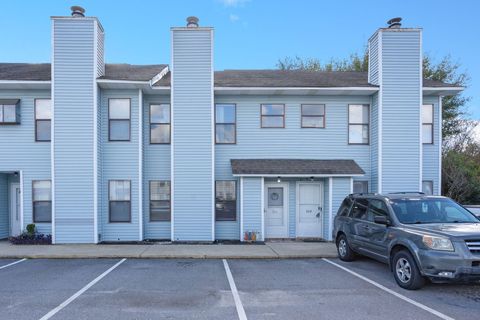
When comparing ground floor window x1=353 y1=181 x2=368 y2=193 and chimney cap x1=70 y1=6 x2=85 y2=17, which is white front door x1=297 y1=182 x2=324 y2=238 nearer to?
ground floor window x1=353 y1=181 x2=368 y2=193

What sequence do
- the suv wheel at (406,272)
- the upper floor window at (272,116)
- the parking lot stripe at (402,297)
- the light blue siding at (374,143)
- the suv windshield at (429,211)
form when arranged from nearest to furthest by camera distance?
the parking lot stripe at (402,297) → the suv wheel at (406,272) → the suv windshield at (429,211) → the light blue siding at (374,143) → the upper floor window at (272,116)

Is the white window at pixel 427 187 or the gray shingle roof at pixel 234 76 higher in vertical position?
the gray shingle roof at pixel 234 76

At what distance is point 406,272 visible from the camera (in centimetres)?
636

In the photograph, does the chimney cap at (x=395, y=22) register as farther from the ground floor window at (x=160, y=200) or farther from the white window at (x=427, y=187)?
the ground floor window at (x=160, y=200)

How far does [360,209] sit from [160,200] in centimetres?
746

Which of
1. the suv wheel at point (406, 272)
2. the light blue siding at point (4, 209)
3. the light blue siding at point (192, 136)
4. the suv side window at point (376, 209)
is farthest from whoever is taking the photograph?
the light blue siding at point (4, 209)

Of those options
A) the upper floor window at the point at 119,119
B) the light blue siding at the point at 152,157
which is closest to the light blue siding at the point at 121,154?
the upper floor window at the point at 119,119

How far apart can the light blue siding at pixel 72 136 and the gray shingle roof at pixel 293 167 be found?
5.43 metres

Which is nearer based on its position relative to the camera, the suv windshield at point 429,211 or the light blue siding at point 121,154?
the suv windshield at point 429,211

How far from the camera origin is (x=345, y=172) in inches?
449

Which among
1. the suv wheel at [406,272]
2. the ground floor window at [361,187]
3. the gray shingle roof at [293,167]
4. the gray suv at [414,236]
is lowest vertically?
the suv wheel at [406,272]

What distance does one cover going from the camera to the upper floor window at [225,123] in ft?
40.1

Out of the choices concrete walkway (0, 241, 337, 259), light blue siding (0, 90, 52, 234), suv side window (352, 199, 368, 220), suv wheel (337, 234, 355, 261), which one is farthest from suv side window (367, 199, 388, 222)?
light blue siding (0, 90, 52, 234)

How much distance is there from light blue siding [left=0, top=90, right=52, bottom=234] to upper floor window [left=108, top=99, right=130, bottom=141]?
2.51 m
